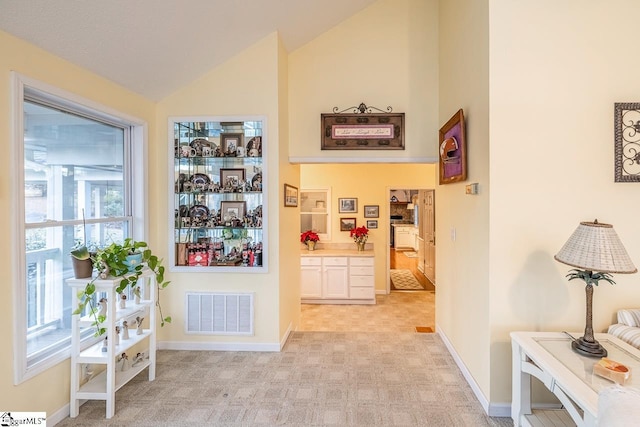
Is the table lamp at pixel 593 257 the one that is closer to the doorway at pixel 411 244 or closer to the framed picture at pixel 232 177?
the framed picture at pixel 232 177

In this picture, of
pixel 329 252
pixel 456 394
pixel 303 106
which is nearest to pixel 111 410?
pixel 456 394

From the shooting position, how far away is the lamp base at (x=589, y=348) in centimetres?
165

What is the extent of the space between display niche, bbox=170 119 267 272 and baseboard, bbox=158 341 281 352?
2.41 feet

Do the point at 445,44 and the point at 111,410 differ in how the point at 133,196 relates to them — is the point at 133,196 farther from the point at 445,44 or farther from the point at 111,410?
the point at 445,44

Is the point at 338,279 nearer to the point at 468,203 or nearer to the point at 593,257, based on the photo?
the point at 468,203

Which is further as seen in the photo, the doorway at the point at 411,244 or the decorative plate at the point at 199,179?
the doorway at the point at 411,244

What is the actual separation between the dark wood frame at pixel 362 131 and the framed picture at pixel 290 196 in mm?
582

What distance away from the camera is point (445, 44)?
3.19 meters

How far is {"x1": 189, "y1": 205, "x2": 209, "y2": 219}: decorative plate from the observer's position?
10.6ft

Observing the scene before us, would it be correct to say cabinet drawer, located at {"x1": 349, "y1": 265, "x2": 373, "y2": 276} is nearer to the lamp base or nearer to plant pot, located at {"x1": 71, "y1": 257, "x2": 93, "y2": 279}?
the lamp base

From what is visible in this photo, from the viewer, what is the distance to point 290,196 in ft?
11.7

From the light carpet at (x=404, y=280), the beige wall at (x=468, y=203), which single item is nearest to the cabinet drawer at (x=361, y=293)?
the light carpet at (x=404, y=280)

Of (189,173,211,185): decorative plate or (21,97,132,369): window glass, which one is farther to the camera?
(189,173,211,185): decorative plate

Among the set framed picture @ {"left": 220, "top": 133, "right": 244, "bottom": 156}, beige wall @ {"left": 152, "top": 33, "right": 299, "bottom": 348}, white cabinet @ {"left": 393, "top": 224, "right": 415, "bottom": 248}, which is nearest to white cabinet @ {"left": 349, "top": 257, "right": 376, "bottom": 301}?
beige wall @ {"left": 152, "top": 33, "right": 299, "bottom": 348}
